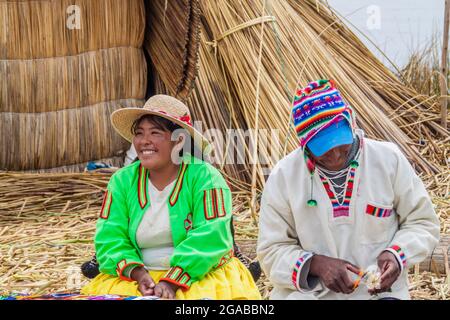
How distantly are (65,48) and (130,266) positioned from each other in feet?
7.57

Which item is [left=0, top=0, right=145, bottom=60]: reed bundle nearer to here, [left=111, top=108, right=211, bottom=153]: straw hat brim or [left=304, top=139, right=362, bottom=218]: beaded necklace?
[left=111, top=108, right=211, bottom=153]: straw hat brim

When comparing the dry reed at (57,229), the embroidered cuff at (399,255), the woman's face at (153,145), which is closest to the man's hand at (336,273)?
the embroidered cuff at (399,255)

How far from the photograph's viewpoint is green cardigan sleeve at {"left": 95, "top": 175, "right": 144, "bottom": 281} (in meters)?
3.02

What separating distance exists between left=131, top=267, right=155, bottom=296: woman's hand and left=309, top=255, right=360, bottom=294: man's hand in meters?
0.59

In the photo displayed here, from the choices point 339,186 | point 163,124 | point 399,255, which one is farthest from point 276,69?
point 399,255

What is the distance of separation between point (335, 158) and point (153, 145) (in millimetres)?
725

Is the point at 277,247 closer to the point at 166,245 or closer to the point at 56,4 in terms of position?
the point at 166,245

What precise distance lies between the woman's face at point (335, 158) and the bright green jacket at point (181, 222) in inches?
19.6

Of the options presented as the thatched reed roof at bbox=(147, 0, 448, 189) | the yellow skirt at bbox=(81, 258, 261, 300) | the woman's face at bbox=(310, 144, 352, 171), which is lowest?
the yellow skirt at bbox=(81, 258, 261, 300)

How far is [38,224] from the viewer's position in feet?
14.6

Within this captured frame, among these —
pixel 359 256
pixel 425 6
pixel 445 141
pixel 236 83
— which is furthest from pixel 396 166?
pixel 425 6

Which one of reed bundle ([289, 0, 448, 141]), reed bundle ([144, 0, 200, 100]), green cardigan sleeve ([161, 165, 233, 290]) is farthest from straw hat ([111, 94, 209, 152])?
reed bundle ([289, 0, 448, 141])

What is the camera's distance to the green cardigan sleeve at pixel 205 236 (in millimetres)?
2947

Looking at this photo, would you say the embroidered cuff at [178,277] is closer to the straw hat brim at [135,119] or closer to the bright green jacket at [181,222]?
the bright green jacket at [181,222]
